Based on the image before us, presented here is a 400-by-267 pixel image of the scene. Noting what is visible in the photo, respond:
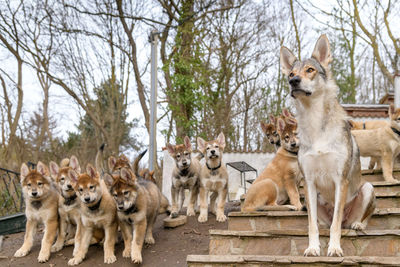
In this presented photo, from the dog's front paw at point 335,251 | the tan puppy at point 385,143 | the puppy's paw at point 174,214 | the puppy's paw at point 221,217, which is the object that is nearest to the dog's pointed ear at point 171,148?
the puppy's paw at point 174,214

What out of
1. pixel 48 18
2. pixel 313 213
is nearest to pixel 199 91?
pixel 48 18

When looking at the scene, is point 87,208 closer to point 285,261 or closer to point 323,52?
point 285,261

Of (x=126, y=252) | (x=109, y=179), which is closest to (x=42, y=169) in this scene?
(x=109, y=179)

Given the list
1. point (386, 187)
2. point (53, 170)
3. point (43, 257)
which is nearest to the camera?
point (386, 187)

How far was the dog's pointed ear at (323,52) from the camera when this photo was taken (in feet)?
12.7

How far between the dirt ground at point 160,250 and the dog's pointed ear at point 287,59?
11.1 feet

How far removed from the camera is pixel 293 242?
393cm

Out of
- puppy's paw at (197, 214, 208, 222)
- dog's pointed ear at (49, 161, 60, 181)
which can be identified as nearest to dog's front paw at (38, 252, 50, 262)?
dog's pointed ear at (49, 161, 60, 181)

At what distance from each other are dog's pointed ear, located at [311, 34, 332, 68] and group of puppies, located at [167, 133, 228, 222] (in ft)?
12.2

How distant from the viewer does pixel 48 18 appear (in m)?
17.0

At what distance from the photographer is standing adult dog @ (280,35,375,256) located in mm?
3547

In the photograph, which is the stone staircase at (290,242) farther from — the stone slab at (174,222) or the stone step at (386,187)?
the stone slab at (174,222)

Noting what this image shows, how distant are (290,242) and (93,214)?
3545 millimetres

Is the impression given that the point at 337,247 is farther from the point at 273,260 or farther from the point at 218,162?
the point at 218,162
